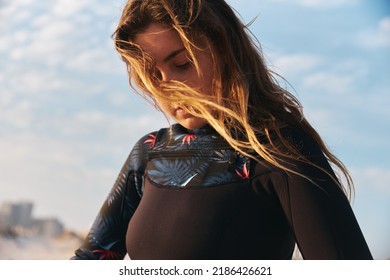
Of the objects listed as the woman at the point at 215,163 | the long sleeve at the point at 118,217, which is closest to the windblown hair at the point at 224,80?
the woman at the point at 215,163

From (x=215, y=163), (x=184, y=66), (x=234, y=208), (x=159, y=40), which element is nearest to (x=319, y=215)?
(x=234, y=208)

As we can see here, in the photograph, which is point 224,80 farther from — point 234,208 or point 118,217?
point 118,217

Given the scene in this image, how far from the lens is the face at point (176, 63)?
2330mm

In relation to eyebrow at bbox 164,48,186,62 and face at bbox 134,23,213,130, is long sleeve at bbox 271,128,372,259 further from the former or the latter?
eyebrow at bbox 164,48,186,62

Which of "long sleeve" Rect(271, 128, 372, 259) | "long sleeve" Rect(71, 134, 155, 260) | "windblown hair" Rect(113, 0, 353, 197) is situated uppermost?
"windblown hair" Rect(113, 0, 353, 197)

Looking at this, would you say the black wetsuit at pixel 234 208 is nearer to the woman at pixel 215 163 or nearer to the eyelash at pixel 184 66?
the woman at pixel 215 163

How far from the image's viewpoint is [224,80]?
2346mm

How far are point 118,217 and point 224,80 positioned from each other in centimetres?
87

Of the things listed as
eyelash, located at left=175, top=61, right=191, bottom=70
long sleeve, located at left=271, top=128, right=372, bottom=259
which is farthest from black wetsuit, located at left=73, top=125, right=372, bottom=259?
eyelash, located at left=175, top=61, right=191, bottom=70

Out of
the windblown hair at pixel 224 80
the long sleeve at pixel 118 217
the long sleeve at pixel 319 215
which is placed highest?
the windblown hair at pixel 224 80

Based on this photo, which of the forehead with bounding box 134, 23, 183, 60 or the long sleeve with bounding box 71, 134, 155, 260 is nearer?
the forehead with bounding box 134, 23, 183, 60

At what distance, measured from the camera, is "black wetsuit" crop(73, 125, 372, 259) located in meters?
1.99
